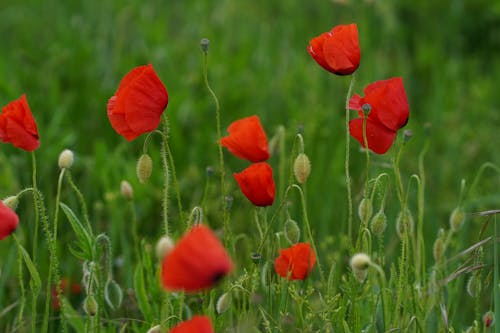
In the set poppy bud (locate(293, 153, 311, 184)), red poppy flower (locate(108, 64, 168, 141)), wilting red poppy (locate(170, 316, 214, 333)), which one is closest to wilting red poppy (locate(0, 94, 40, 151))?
red poppy flower (locate(108, 64, 168, 141))

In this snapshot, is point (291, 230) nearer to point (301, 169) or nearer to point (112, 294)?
point (301, 169)

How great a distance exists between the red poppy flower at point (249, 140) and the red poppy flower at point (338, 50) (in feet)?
0.56

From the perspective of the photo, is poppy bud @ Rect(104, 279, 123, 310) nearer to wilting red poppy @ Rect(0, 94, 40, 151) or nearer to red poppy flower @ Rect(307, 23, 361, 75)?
wilting red poppy @ Rect(0, 94, 40, 151)

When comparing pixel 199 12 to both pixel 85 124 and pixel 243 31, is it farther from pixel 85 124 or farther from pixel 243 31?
pixel 85 124

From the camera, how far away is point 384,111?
5.24ft

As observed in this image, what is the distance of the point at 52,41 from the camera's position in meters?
3.96

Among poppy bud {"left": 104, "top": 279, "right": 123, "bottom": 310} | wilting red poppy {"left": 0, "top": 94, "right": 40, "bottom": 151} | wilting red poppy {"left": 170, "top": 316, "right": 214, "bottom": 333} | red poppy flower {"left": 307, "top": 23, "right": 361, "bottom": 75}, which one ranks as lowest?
poppy bud {"left": 104, "top": 279, "right": 123, "bottom": 310}

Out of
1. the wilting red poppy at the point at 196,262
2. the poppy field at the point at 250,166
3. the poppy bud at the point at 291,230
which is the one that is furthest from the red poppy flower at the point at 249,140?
the wilting red poppy at the point at 196,262

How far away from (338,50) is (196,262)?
67cm

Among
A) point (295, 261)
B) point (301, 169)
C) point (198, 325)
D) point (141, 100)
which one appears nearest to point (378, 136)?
point (301, 169)

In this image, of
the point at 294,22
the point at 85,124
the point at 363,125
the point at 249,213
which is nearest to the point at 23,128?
the point at 363,125

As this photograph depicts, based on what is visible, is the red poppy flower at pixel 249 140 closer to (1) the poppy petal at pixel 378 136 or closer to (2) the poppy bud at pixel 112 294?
(1) the poppy petal at pixel 378 136

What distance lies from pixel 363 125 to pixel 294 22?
2.93 m

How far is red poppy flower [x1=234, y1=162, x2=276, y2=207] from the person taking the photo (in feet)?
5.15
